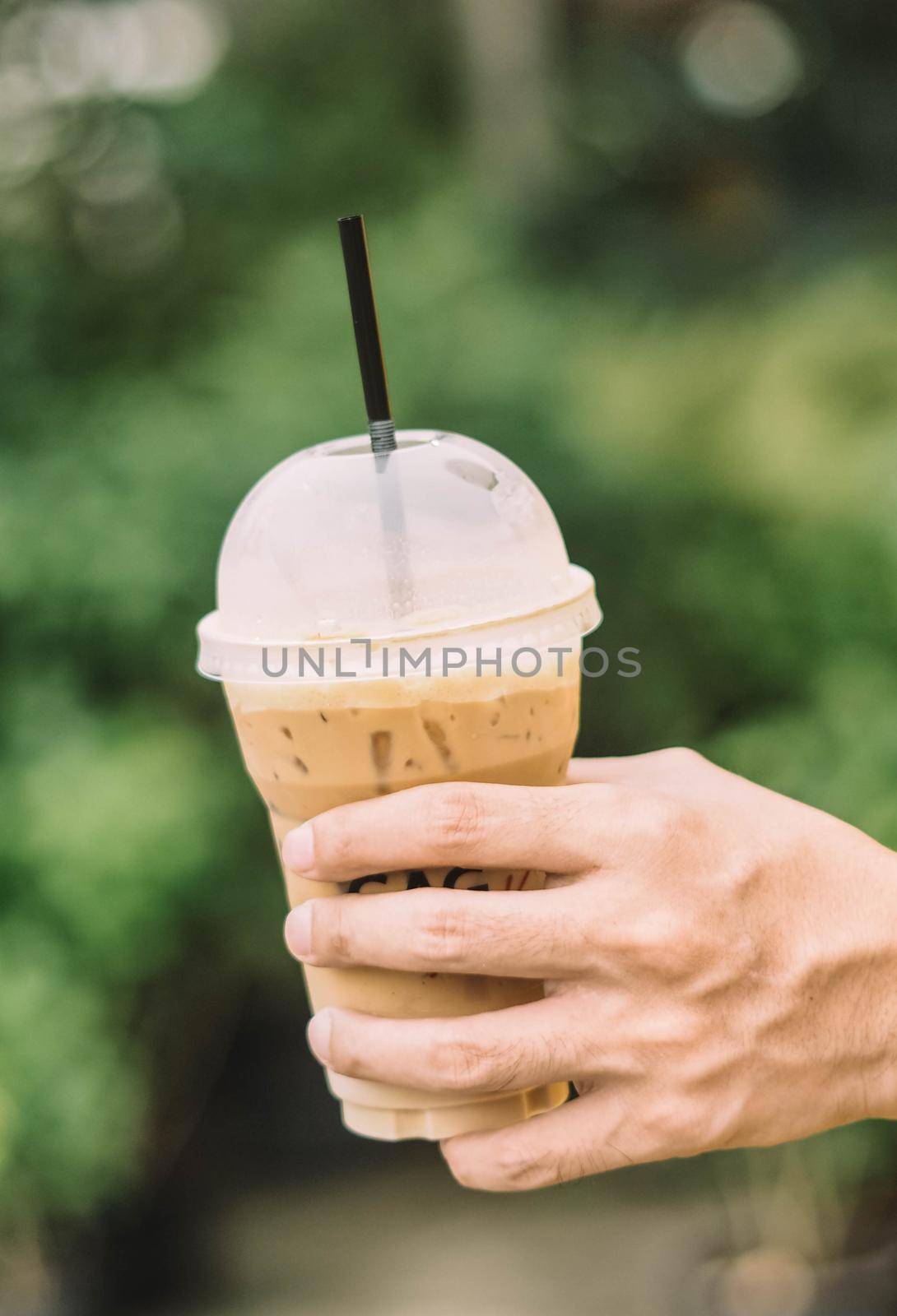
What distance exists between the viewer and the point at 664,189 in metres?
2.87

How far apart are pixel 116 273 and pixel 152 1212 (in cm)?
215

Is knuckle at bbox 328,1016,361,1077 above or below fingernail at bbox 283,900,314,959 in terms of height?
below

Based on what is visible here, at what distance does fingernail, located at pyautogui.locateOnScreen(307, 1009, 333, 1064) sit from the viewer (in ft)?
3.57

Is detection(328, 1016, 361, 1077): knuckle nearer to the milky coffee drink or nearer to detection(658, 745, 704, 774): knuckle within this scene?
the milky coffee drink

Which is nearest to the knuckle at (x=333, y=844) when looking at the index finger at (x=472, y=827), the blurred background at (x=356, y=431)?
the index finger at (x=472, y=827)

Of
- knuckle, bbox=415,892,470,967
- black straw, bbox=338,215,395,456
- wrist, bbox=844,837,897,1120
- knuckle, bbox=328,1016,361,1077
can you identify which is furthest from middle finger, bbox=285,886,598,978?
black straw, bbox=338,215,395,456

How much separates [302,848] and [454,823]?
149 mm

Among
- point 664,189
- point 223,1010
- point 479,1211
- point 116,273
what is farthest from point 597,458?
point 479,1211

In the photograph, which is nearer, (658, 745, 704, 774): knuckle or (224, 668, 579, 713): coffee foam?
Answer: (224, 668, 579, 713): coffee foam

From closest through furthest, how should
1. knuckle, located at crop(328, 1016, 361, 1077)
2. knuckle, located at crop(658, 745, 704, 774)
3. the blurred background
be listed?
knuckle, located at crop(328, 1016, 361, 1077) → knuckle, located at crop(658, 745, 704, 774) → the blurred background

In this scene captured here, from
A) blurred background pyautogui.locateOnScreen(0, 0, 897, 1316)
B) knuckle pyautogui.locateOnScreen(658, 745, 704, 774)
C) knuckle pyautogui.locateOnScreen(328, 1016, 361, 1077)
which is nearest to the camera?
knuckle pyautogui.locateOnScreen(328, 1016, 361, 1077)

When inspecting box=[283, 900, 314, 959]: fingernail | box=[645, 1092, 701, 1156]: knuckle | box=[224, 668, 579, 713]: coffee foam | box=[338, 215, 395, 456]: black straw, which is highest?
box=[338, 215, 395, 456]: black straw

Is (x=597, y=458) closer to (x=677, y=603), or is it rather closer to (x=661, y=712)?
(x=677, y=603)

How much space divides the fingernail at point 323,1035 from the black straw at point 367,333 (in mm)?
535
